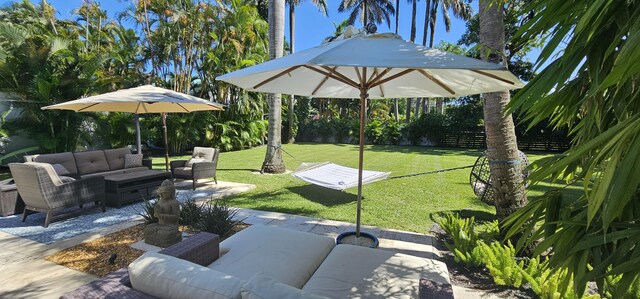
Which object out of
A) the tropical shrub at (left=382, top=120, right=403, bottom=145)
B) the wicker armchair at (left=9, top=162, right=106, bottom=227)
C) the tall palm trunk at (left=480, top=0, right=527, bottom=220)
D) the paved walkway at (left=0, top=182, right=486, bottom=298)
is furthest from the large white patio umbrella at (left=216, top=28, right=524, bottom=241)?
the tropical shrub at (left=382, top=120, right=403, bottom=145)

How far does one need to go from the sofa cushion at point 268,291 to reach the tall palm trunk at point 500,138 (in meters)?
3.31

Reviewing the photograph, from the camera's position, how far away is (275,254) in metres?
2.52

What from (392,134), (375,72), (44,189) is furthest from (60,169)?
(392,134)

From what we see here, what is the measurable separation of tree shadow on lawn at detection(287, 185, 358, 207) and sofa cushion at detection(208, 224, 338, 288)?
3.04 meters

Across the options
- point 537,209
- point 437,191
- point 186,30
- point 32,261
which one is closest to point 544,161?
point 537,209

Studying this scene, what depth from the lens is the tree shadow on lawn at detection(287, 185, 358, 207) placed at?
6.19m

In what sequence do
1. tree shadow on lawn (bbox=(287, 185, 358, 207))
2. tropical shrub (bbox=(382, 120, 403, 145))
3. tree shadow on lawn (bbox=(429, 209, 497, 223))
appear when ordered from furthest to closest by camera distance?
tropical shrub (bbox=(382, 120, 403, 145))
tree shadow on lawn (bbox=(287, 185, 358, 207))
tree shadow on lawn (bbox=(429, 209, 497, 223))

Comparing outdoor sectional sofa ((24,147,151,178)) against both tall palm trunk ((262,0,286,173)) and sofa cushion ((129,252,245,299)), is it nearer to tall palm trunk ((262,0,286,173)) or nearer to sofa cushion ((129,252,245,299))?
tall palm trunk ((262,0,286,173))

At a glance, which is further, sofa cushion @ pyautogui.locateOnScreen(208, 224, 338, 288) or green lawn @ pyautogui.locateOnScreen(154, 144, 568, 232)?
green lawn @ pyautogui.locateOnScreen(154, 144, 568, 232)

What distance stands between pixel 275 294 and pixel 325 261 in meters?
1.25

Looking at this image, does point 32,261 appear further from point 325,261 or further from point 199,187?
point 199,187

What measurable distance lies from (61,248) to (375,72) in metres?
4.47

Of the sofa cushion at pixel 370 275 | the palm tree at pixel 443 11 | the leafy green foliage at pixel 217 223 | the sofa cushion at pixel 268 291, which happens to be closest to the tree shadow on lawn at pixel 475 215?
the sofa cushion at pixel 370 275

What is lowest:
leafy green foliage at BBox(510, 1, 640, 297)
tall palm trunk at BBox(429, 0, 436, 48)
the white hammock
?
the white hammock
